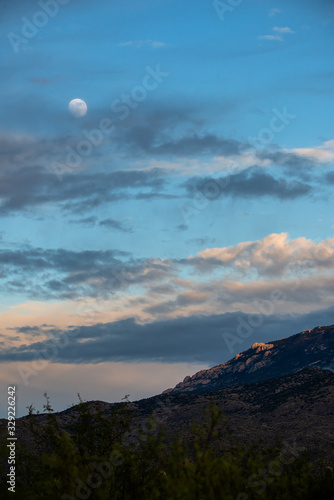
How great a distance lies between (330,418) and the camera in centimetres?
8419

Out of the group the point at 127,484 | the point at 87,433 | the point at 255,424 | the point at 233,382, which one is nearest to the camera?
the point at 127,484

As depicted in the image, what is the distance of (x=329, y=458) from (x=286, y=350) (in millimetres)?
132744

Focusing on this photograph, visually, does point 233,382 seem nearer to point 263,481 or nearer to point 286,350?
point 286,350

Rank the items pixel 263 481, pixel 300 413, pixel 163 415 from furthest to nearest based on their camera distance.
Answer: pixel 163 415
pixel 300 413
pixel 263 481

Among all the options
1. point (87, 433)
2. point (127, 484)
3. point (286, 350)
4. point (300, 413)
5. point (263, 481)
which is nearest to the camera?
point (263, 481)

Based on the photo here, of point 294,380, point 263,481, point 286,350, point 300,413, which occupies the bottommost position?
point 263,481

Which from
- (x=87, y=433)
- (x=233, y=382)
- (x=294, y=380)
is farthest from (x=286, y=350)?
(x=87, y=433)

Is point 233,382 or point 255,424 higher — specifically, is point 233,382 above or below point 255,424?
above

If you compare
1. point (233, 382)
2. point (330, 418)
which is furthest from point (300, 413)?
point (233, 382)

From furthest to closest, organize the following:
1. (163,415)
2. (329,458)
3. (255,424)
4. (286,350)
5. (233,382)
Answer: (286,350), (233,382), (163,415), (255,424), (329,458)

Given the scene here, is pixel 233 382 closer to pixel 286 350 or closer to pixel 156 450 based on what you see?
pixel 286 350

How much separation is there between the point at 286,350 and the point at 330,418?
11163cm

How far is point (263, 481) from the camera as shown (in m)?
22.5

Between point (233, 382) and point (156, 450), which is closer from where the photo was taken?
point (156, 450)
